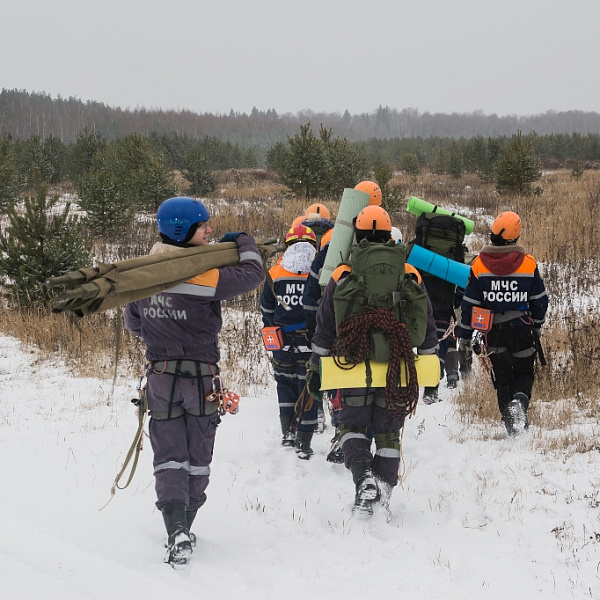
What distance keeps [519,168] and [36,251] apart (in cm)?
1772

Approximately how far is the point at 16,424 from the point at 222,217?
11649mm

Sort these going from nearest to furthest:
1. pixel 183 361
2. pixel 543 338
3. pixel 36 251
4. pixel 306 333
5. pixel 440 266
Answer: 1. pixel 183 361
2. pixel 306 333
3. pixel 440 266
4. pixel 543 338
5. pixel 36 251

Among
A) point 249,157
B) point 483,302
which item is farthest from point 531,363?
point 249,157

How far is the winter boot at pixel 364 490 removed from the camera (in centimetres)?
320

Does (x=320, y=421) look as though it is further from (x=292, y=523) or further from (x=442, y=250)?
(x=442, y=250)

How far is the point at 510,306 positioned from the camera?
14.5ft

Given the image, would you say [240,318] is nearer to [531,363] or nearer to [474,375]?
[474,375]

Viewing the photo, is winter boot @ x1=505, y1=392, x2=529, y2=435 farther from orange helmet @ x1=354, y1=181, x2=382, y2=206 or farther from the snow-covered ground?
orange helmet @ x1=354, y1=181, x2=382, y2=206

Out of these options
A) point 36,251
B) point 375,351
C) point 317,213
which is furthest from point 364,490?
point 36,251

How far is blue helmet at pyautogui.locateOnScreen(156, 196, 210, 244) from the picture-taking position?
2.75m

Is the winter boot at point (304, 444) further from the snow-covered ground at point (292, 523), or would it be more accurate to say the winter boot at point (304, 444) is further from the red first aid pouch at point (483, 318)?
the red first aid pouch at point (483, 318)

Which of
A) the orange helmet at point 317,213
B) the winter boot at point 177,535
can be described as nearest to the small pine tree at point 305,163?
the orange helmet at point 317,213

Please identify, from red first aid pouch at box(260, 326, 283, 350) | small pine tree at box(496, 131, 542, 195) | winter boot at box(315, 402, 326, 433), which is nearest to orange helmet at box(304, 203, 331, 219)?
red first aid pouch at box(260, 326, 283, 350)

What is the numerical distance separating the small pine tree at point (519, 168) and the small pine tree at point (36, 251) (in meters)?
17.0
